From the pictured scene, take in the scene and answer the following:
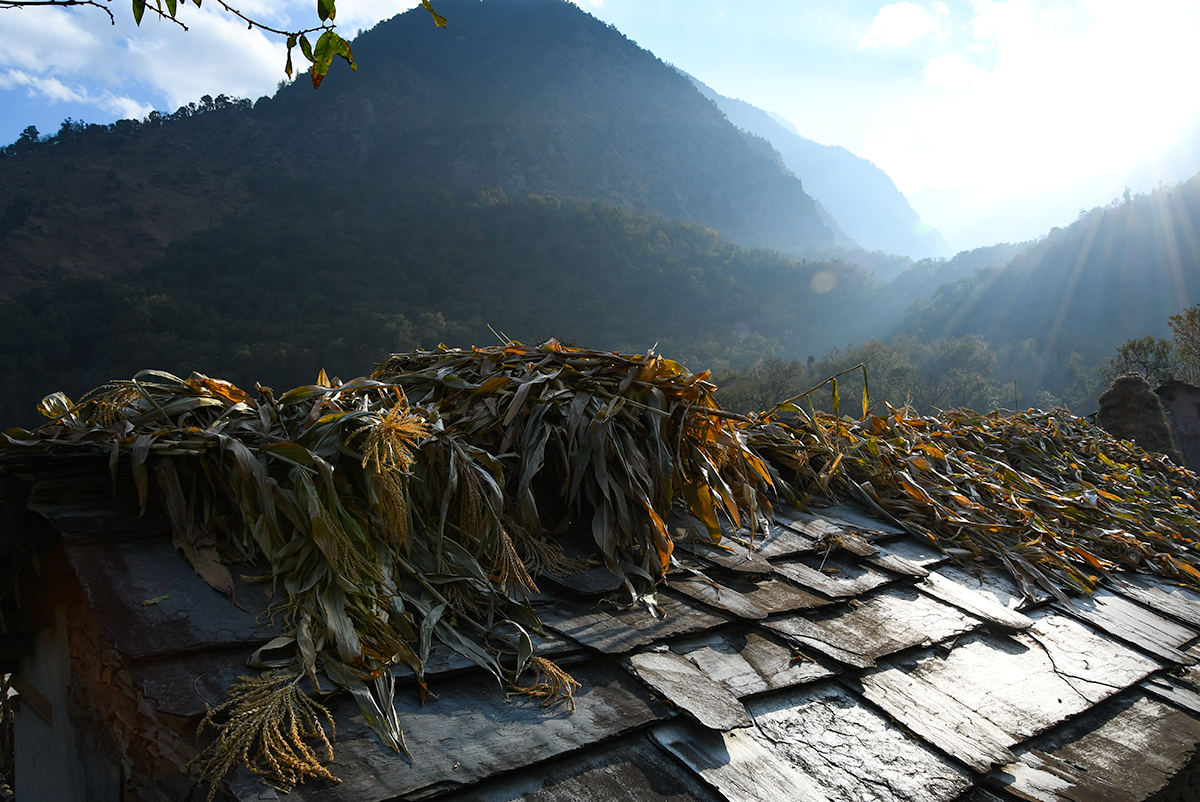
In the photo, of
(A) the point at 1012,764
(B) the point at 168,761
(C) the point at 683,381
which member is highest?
(C) the point at 683,381

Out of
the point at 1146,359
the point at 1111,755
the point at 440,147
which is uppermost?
the point at 440,147

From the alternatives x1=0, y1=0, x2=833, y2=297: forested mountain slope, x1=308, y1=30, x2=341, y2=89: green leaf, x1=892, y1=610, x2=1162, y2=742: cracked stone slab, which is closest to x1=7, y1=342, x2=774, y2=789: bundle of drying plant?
x1=892, y1=610, x2=1162, y2=742: cracked stone slab

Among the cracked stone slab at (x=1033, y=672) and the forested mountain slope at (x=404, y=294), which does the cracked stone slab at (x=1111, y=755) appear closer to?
the cracked stone slab at (x=1033, y=672)

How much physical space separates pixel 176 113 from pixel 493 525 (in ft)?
320

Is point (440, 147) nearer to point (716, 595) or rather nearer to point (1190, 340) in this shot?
Answer: point (1190, 340)

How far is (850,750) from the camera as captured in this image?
1408 mm

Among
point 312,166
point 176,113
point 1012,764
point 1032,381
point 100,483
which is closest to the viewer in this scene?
point 1012,764

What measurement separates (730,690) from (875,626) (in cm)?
72

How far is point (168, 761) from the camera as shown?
4.09ft

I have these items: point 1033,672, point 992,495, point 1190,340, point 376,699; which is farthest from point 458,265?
point 376,699

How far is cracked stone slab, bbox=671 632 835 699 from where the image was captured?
1.55m

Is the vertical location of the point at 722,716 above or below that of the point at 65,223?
below

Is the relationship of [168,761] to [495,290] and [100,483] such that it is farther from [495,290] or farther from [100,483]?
[495,290]

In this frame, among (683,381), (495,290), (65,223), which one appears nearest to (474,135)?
(495,290)
